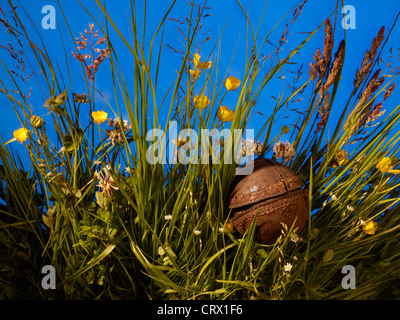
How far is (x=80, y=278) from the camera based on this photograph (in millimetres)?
1238

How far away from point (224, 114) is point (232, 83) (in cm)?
10

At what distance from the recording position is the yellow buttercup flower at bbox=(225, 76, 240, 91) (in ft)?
3.99

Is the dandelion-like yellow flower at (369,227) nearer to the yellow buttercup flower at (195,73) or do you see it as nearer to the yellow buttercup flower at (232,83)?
the yellow buttercup flower at (232,83)

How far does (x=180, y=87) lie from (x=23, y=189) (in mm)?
697

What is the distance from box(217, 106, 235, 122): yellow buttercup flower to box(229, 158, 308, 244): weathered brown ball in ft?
0.63

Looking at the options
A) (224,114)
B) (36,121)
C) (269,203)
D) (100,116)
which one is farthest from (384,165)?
(36,121)

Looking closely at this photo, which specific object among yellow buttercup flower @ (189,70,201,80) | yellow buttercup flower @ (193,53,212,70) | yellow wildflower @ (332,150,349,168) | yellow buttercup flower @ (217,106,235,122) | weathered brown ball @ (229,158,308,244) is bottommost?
weathered brown ball @ (229,158,308,244)

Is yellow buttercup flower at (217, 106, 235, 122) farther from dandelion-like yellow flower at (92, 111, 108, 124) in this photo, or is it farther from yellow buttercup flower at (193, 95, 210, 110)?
dandelion-like yellow flower at (92, 111, 108, 124)

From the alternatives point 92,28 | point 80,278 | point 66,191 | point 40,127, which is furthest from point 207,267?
point 92,28

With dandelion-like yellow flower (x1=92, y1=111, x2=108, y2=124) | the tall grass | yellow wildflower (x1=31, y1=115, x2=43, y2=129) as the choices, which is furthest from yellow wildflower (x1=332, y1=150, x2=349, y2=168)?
yellow wildflower (x1=31, y1=115, x2=43, y2=129)

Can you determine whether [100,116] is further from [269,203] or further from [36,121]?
[269,203]

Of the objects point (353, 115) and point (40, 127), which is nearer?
point (40, 127)

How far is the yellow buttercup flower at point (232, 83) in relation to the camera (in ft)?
3.99
